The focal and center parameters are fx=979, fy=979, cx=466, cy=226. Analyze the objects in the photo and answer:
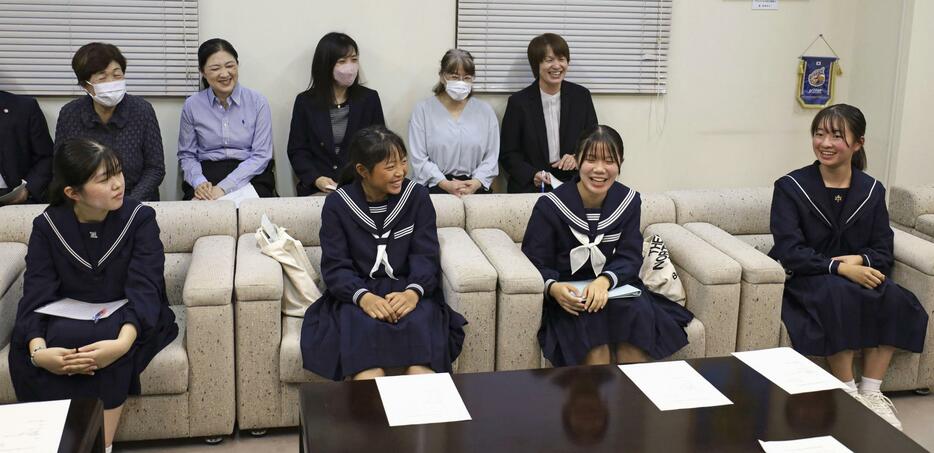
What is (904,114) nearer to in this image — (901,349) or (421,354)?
(901,349)

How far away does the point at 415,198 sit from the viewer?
3607mm

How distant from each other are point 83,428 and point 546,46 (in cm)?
308

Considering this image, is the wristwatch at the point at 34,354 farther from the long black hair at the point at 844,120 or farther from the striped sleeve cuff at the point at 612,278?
the long black hair at the point at 844,120

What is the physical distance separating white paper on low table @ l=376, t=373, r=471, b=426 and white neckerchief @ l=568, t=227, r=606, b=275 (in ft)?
3.66

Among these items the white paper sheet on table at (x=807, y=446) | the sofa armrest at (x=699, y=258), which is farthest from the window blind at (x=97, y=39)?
the white paper sheet on table at (x=807, y=446)

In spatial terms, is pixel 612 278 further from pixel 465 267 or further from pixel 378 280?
pixel 378 280

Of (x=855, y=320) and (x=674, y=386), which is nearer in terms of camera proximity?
(x=674, y=386)

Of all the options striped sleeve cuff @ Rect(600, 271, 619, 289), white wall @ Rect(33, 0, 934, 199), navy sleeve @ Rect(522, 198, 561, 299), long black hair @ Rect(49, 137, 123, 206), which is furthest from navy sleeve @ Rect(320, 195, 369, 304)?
white wall @ Rect(33, 0, 934, 199)

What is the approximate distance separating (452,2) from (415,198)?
1.59m

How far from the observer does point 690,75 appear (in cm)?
521

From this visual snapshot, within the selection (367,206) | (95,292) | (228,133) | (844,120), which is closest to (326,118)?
(228,133)

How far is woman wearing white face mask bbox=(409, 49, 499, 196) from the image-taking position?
458 centimetres

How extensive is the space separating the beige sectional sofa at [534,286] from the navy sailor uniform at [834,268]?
11.8 inches

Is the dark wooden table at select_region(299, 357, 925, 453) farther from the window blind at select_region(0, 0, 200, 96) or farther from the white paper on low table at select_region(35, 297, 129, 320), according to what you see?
the window blind at select_region(0, 0, 200, 96)
